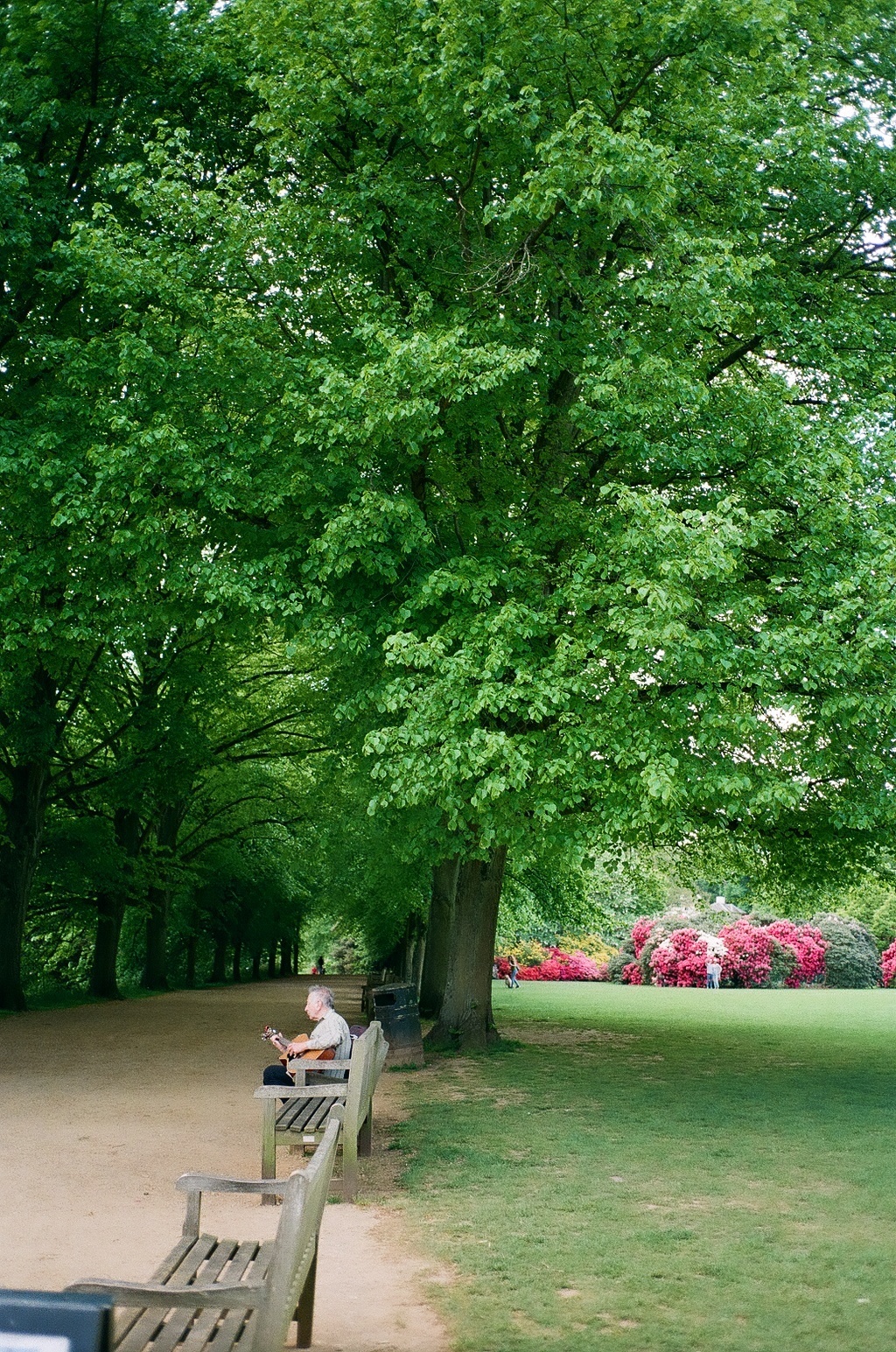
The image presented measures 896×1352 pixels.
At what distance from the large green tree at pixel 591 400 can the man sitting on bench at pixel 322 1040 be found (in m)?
3.16

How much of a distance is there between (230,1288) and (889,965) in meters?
43.3

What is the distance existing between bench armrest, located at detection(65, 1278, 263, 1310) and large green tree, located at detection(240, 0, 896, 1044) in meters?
7.87

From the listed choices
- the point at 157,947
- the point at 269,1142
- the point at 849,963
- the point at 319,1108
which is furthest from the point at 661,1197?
the point at 849,963

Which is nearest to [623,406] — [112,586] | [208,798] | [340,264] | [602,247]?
[602,247]

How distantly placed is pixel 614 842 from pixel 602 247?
700cm

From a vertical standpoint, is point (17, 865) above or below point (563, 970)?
above

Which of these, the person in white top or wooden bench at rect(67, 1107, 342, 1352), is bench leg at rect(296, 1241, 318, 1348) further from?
the person in white top

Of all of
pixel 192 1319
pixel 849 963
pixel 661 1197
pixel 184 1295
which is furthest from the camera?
pixel 849 963

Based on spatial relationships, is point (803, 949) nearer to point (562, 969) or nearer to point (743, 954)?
point (743, 954)

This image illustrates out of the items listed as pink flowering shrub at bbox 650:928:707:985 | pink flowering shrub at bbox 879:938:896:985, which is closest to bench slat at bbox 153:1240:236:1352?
pink flowering shrub at bbox 650:928:707:985

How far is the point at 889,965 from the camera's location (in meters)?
43.2

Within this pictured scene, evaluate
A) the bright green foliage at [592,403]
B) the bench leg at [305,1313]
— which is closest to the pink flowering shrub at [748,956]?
the bright green foliage at [592,403]

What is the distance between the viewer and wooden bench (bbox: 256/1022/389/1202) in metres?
8.32

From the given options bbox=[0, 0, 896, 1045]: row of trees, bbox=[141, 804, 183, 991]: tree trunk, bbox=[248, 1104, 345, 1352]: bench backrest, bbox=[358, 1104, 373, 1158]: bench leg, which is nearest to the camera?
bbox=[248, 1104, 345, 1352]: bench backrest
